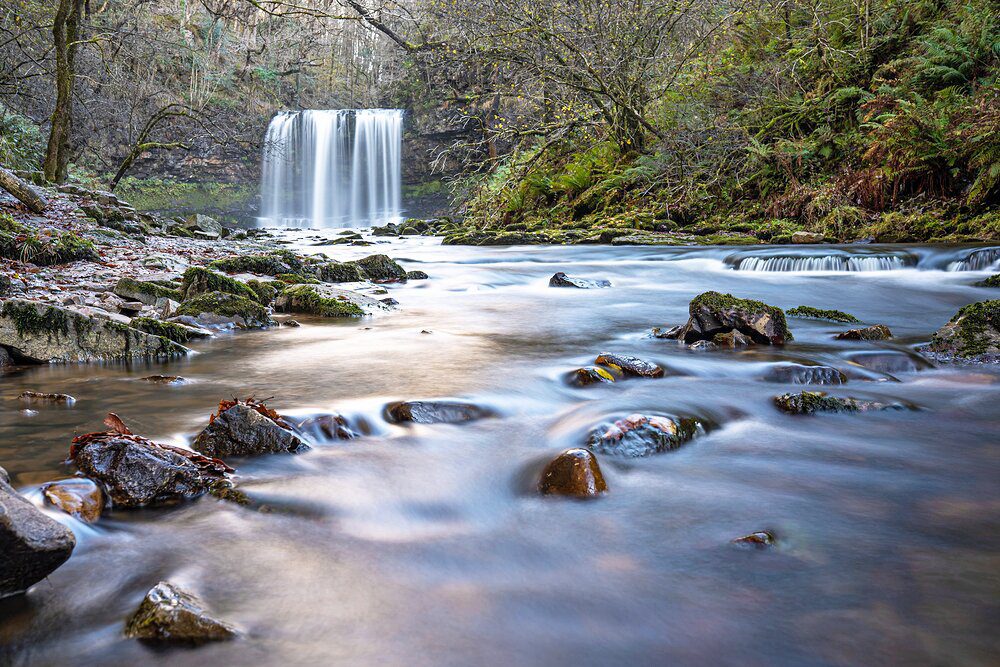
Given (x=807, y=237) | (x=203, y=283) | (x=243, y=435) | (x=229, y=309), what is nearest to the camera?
(x=243, y=435)

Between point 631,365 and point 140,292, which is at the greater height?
point 140,292

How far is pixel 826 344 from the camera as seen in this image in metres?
5.06

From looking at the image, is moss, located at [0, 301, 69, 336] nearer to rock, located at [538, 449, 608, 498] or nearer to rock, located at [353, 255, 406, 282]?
rock, located at [538, 449, 608, 498]

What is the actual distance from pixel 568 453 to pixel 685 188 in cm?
1377

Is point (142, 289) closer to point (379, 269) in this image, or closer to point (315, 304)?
point (315, 304)

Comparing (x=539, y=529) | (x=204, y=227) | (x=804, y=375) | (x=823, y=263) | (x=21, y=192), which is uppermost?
(x=21, y=192)

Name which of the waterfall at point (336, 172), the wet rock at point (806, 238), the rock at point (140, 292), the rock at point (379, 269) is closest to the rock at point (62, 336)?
the rock at point (140, 292)

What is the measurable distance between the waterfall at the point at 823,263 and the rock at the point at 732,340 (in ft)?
17.9

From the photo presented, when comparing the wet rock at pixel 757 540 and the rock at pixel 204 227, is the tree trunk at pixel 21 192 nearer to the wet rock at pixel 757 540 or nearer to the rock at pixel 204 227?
the rock at pixel 204 227

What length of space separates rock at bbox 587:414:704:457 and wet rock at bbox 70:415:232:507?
5.07 feet

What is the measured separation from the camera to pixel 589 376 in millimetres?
4109

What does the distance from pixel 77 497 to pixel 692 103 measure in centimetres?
1607

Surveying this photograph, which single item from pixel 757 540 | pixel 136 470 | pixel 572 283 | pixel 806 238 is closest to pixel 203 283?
pixel 136 470

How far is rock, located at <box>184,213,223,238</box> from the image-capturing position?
17.2 meters
